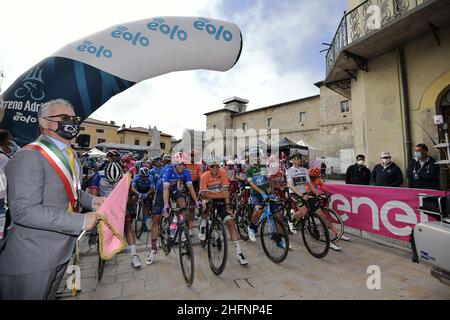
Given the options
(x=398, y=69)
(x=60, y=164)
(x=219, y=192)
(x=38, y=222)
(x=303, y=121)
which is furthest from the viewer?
(x=303, y=121)

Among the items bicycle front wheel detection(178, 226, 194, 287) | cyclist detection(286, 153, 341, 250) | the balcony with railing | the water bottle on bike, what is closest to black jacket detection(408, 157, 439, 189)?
cyclist detection(286, 153, 341, 250)

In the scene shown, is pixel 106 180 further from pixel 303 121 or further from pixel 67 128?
pixel 303 121

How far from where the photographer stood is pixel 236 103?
46.8 m

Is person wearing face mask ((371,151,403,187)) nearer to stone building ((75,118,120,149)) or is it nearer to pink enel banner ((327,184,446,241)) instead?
pink enel banner ((327,184,446,241))

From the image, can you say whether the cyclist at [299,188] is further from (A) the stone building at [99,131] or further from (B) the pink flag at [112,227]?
(A) the stone building at [99,131]

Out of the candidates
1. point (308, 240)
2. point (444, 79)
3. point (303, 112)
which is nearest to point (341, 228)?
point (308, 240)

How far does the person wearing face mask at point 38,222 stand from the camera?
153cm

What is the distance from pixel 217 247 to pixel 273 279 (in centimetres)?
107

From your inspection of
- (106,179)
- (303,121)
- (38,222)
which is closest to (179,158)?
(106,179)

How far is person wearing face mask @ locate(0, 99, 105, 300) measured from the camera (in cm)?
153

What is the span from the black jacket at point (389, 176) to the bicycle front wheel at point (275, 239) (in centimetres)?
389

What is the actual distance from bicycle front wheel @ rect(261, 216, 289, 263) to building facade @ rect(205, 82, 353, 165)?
82.2 ft

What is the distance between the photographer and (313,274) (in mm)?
3721

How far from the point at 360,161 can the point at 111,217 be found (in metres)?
7.19
